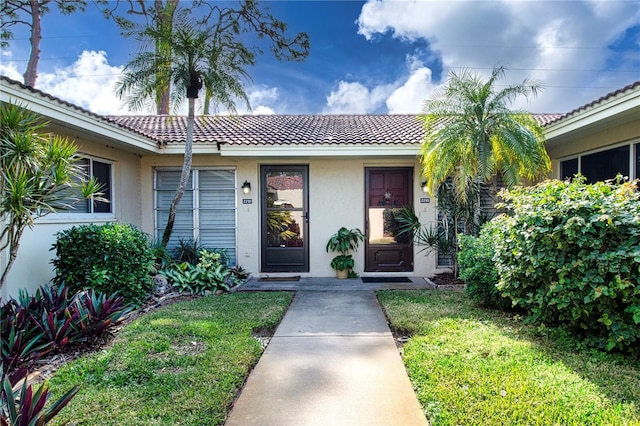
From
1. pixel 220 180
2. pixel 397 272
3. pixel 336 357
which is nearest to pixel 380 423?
pixel 336 357

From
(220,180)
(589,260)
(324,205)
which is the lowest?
(589,260)

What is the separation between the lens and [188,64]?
22.2ft

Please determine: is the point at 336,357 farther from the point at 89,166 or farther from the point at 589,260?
Result: the point at 89,166

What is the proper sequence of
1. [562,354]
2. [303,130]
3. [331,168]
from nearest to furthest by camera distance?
[562,354] < [331,168] < [303,130]

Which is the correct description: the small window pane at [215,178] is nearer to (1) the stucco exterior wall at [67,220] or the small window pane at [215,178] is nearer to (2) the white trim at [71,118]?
(2) the white trim at [71,118]

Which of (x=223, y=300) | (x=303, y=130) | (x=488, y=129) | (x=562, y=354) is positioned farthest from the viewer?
(x=303, y=130)

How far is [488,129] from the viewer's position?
6586 mm

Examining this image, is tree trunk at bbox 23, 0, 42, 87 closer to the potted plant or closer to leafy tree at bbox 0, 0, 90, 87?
leafy tree at bbox 0, 0, 90, 87

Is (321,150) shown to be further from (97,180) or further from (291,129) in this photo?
(97,180)

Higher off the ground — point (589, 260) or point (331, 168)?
point (331, 168)

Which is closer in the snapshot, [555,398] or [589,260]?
[555,398]

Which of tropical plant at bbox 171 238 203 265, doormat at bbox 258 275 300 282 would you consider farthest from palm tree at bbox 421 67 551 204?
tropical plant at bbox 171 238 203 265

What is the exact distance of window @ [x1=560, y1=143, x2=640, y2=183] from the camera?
5.88 meters

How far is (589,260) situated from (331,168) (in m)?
5.69
